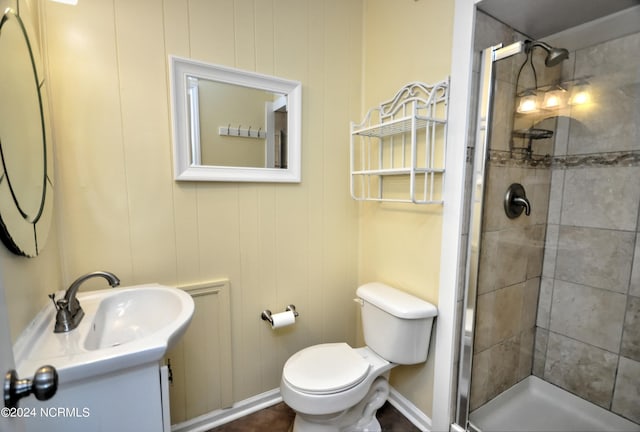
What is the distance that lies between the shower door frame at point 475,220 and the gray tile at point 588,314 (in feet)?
2.29

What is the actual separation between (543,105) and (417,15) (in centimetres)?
78

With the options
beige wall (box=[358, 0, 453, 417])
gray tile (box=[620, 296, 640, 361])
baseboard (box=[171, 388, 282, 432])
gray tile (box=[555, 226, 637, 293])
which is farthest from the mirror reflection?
gray tile (box=[620, 296, 640, 361])

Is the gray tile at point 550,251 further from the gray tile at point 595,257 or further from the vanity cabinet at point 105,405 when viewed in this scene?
the vanity cabinet at point 105,405

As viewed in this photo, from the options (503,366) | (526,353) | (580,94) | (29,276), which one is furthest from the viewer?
(526,353)

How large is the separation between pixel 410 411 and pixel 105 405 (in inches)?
56.7

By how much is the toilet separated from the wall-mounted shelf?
0.52 meters

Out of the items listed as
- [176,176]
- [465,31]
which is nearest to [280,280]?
[176,176]

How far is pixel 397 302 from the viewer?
4.71ft

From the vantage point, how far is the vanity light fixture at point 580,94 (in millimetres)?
1498

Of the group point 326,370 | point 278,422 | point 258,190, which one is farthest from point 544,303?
point 258,190

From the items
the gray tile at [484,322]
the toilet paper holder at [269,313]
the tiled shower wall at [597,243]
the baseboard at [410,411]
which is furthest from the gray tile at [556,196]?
the toilet paper holder at [269,313]

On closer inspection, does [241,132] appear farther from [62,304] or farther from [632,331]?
[632,331]

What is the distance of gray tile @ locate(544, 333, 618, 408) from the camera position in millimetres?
1517

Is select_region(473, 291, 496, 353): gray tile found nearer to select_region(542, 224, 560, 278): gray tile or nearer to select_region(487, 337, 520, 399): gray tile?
select_region(487, 337, 520, 399): gray tile
